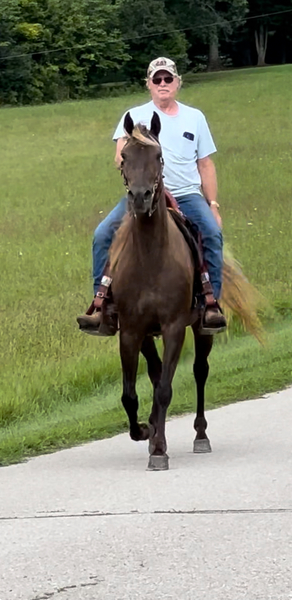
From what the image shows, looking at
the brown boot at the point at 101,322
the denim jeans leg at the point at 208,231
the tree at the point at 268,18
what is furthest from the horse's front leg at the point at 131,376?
the tree at the point at 268,18

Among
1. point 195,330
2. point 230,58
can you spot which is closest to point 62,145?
point 195,330

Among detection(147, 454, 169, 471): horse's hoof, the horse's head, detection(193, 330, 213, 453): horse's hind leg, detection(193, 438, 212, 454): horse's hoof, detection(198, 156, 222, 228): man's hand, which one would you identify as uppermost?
the horse's head

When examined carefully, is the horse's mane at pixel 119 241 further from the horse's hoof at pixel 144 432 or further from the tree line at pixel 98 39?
the tree line at pixel 98 39

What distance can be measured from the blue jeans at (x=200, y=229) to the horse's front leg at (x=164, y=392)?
30.3 inches

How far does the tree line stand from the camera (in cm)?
6712

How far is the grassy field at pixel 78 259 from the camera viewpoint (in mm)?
10938

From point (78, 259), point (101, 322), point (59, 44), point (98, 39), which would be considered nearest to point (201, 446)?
point (101, 322)

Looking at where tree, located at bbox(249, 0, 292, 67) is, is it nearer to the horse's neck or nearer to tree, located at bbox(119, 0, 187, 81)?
tree, located at bbox(119, 0, 187, 81)

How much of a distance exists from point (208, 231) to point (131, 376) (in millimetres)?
1155

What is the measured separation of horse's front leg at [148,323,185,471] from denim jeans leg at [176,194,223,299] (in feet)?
2.48

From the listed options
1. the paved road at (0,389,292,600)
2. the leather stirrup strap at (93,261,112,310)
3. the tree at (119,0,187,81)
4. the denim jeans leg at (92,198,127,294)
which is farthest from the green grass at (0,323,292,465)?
the tree at (119,0,187,81)

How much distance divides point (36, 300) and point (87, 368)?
15.4ft

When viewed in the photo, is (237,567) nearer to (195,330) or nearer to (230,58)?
(195,330)

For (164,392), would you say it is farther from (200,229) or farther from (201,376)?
(200,229)
